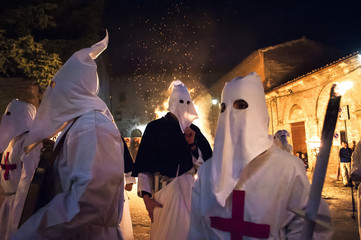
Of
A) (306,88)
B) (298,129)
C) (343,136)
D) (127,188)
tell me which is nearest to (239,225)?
(127,188)

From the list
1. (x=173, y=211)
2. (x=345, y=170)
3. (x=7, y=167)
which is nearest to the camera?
(x=173, y=211)

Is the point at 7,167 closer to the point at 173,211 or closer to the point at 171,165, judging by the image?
the point at 171,165

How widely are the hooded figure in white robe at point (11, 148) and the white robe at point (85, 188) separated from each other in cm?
259

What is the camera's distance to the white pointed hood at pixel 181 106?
13.0 ft

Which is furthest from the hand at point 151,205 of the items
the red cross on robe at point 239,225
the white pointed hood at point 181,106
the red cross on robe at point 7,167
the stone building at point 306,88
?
the stone building at point 306,88

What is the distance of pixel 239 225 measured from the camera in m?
1.86

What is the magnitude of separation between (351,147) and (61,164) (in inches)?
599

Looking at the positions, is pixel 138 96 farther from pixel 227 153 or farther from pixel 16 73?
A: pixel 227 153

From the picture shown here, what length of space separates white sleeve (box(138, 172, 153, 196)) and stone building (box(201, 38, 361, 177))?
9791 millimetres

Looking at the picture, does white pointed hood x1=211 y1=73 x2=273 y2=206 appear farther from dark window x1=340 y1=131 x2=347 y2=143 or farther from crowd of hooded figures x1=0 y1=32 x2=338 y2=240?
dark window x1=340 y1=131 x2=347 y2=143

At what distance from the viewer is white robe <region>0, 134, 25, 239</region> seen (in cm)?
384

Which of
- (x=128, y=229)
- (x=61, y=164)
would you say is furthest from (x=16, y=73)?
(x=61, y=164)

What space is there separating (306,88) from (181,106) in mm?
15829

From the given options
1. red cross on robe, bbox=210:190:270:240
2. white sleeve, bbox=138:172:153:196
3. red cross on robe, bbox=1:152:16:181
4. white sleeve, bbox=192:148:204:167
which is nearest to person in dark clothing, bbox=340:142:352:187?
white sleeve, bbox=192:148:204:167
